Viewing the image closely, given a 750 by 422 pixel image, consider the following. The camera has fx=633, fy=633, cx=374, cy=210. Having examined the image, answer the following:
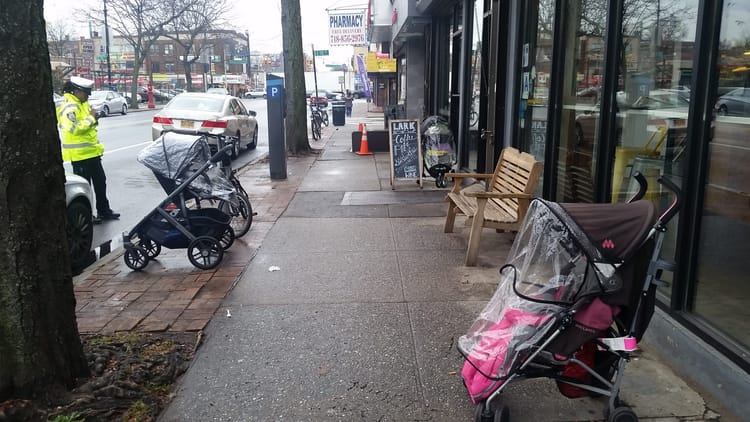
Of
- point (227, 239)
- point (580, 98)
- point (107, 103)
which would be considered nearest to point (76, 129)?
point (227, 239)

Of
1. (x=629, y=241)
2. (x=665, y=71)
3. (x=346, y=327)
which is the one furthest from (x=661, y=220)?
(x=346, y=327)

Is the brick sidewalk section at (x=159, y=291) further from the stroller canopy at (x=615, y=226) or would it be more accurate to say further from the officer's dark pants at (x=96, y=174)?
the stroller canopy at (x=615, y=226)

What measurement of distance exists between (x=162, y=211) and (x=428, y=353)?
332cm

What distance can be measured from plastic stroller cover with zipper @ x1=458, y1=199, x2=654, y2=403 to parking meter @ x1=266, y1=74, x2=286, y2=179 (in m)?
9.45

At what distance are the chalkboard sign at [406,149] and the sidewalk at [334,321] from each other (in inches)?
87.3

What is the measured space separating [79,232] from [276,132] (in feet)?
19.4

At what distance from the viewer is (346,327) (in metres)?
4.77

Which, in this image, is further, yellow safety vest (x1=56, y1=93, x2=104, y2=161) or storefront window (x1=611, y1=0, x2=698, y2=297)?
yellow safety vest (x1=56, y1=93, x2=104, y2=161)

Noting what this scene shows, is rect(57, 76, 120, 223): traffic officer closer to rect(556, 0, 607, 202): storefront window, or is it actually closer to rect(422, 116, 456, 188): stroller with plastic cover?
rect(422, 116, 456, 188): stroller with plastic cover

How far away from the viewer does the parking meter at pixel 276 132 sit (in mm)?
12375

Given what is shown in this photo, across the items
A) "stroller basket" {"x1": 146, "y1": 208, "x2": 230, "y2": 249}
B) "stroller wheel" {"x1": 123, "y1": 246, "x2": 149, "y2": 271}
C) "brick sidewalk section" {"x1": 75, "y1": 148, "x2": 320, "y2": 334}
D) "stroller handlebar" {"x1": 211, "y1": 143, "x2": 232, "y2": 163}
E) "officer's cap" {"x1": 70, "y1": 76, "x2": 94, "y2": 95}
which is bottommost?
"brick sidewalk section" {"x1": 75, "y1": 148, "x2": 320, "y2": 334}

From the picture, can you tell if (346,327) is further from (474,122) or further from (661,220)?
(474,122)

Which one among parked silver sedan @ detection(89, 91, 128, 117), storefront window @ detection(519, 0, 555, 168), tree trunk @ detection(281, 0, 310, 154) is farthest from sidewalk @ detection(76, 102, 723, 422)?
parked silver sedan @ detection(89, 91, 128, 117)

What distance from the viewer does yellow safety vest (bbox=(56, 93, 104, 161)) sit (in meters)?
8.61
